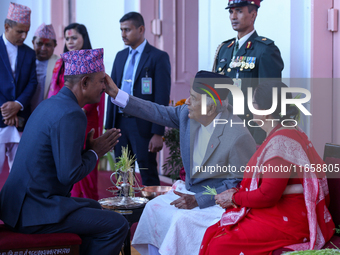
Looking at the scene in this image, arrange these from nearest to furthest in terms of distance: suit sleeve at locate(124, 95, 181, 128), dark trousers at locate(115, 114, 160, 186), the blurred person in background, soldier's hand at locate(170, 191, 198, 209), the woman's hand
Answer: the woman's hand < soldier's hand at locate(170, 191, 198, 209) < suit sleeve at locate(124, 95, 181, 128) < dark trousers at locate(115, 114, 160, 186) < the blurred person in background

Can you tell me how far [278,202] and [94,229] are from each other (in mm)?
836

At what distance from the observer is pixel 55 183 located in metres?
1.76

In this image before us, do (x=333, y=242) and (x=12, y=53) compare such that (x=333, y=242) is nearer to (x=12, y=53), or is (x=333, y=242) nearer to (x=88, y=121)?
(x=88, y=121)

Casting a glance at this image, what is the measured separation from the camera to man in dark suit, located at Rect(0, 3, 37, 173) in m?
3.44

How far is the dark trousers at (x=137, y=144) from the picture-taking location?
11.0 ft

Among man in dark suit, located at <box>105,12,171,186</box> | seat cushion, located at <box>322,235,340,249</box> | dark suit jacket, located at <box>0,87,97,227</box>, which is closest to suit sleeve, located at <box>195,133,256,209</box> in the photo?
seat cushion, located at <box>322,235,340,249</box>

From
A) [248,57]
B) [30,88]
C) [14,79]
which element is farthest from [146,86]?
[14,79]

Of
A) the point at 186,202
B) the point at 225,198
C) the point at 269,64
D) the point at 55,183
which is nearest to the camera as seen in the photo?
the point at 55,183

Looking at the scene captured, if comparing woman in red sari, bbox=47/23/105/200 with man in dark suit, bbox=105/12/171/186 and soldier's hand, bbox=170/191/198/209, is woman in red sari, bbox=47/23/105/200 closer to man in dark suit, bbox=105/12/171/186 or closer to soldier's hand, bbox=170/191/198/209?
man in dark suit, bbox=105/12/171/186

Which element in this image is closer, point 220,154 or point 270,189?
point 270,189

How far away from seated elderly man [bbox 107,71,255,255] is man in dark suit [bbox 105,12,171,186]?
1091mm

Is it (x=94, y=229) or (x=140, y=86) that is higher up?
(x=140, y=86)

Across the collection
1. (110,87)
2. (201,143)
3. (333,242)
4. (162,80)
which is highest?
(162,80)

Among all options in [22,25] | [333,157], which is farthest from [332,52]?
[22,25]
